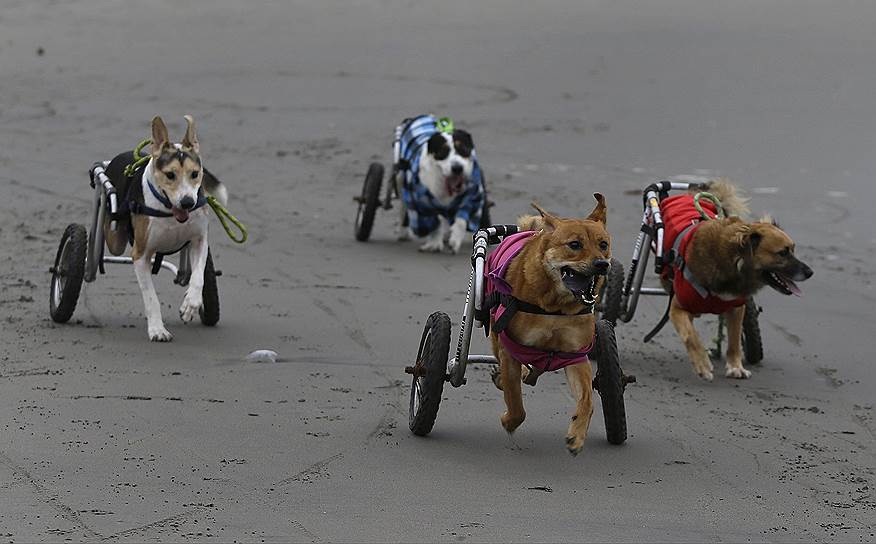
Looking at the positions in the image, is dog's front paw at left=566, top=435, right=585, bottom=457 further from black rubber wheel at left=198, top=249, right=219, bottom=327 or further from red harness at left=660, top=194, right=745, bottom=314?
black rubber wheel at left=198, top=249, right=219, bottom=327

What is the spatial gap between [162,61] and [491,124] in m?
6.03

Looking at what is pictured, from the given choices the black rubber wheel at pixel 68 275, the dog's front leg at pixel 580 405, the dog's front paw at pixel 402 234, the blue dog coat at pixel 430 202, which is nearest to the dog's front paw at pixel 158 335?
the black rubber wheel at pixel 68 275

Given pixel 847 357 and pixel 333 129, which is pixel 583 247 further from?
pixel 333 129

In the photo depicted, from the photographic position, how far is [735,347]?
9.66 m

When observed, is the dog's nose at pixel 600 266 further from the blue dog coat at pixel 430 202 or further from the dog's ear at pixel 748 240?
the blue dog coat at pixel 430 202

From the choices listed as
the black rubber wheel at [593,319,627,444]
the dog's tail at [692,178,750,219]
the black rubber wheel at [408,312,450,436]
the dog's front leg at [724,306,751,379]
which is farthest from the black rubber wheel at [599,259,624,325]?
the black rubber wheel at [408,312,450,436]

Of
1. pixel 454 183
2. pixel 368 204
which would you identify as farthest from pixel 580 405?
pixel 368 204

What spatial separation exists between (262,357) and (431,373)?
2155 millimetres

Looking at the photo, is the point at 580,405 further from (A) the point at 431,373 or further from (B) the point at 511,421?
(A) the point at 431,373

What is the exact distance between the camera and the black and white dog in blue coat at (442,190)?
13992 mm

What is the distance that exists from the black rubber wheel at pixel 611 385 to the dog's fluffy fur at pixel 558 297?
0.55 ft

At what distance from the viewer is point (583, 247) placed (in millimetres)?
7035

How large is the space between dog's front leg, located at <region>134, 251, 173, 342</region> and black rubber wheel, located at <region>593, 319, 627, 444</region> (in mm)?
3324

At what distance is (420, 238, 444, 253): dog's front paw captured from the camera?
45.5 feet
